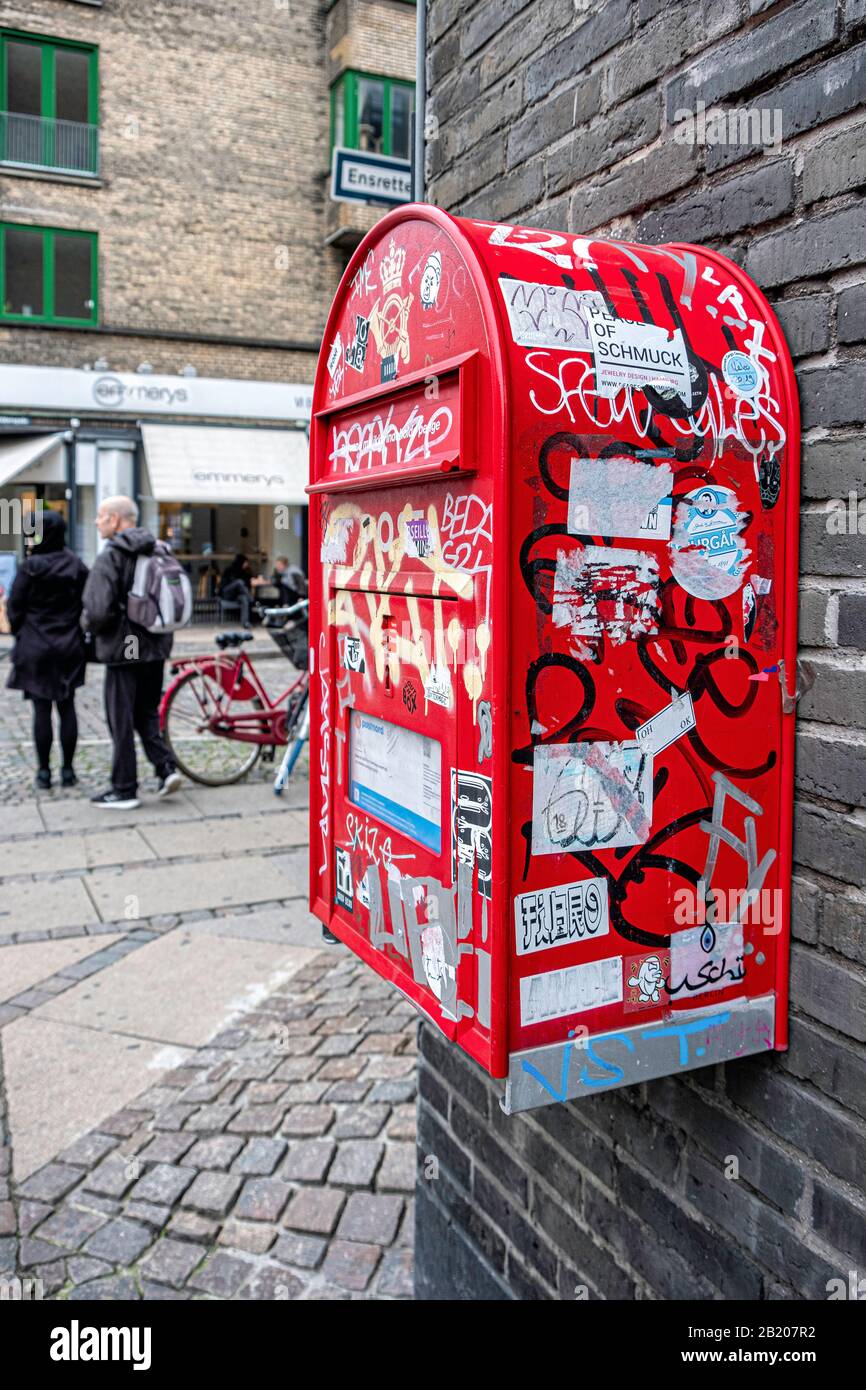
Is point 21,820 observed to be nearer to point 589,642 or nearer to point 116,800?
point 116,800

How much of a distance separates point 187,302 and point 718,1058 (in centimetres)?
2202

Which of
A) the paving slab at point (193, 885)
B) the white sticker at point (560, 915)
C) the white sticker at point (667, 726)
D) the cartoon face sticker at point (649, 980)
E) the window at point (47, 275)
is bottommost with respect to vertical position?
the paving slab at point (193, 885)

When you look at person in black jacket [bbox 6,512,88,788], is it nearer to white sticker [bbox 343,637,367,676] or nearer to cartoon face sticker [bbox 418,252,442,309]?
white sticker [bbox 343,637,367,676]

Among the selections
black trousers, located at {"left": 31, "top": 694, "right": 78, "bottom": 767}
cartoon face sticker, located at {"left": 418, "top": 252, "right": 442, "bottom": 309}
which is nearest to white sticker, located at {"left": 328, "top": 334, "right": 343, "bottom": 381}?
cartoon face sticker, located at {"left": 418, "top": 252, "right": 442, "bottom": 309}

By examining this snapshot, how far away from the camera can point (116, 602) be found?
7672mm

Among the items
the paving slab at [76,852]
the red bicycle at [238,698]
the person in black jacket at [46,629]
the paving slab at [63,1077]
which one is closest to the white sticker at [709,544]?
the paving slab at [63,1077]

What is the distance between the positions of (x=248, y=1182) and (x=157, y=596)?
16.3 feet

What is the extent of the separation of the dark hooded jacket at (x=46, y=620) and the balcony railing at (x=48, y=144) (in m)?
15.4

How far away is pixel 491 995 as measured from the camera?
1688mm

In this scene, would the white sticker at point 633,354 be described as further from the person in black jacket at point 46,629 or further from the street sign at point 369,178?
the person in black jacket at point 46,629

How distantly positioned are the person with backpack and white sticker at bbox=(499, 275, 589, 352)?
6.08 meters

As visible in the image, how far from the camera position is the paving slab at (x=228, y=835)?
22.6ft

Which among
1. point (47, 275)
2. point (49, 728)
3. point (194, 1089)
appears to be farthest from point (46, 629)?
point (47, 275)
